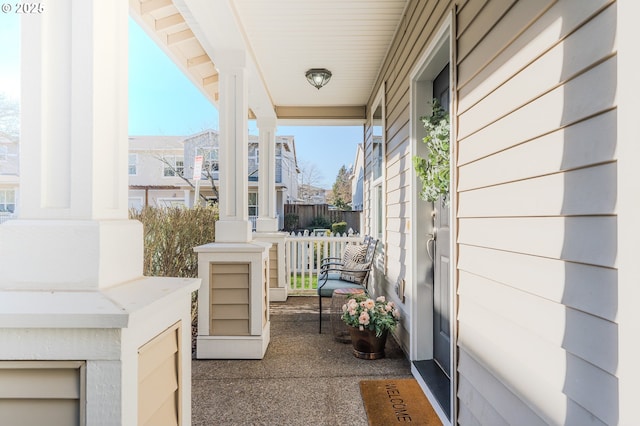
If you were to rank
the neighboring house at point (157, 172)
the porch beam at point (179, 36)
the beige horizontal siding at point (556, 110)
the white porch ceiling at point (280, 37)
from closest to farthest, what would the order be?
the beige horizontal siding at point (556, 110) < the white porch ceiling at point (280, 37) < the porch beam at point (179, 36) < the neighboring house at point (157, 172)

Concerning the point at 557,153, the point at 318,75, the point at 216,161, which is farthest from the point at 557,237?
the point at 216,161

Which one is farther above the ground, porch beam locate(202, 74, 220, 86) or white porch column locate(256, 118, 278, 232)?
porch beam locate(202, 74, 220, 86)

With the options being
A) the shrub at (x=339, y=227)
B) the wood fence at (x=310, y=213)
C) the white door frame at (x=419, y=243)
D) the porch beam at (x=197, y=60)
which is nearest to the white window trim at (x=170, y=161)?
the wood fence at (x=310, y=213)

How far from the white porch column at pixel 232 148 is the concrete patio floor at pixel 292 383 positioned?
106 cm

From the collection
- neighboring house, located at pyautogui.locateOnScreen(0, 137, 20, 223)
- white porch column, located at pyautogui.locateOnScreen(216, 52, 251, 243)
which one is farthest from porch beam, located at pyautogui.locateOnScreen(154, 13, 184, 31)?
neighboring house, located at pyautogui.locateOnScreen(0, 137, 20, 223)

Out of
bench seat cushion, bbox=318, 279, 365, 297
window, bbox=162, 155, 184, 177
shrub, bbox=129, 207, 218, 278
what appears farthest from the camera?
window, bbox=162, 155, 184, 177

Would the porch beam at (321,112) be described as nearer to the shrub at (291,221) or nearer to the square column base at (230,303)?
the square column base at (230,303)

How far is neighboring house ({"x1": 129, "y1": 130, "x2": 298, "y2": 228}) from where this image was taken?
14.5 meters

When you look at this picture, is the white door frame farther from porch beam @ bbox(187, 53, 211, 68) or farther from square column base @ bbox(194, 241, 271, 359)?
porch beam @ bbox(187, 53, 211, 68)

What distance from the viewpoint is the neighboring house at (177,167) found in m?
14.5

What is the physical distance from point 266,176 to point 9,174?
391 cm

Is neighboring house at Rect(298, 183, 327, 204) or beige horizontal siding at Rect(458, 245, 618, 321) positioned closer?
beige horizontal siding at Rect(458, 245, 618, 321)

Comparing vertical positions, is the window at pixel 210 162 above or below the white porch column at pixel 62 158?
above

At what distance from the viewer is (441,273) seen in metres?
2.51
